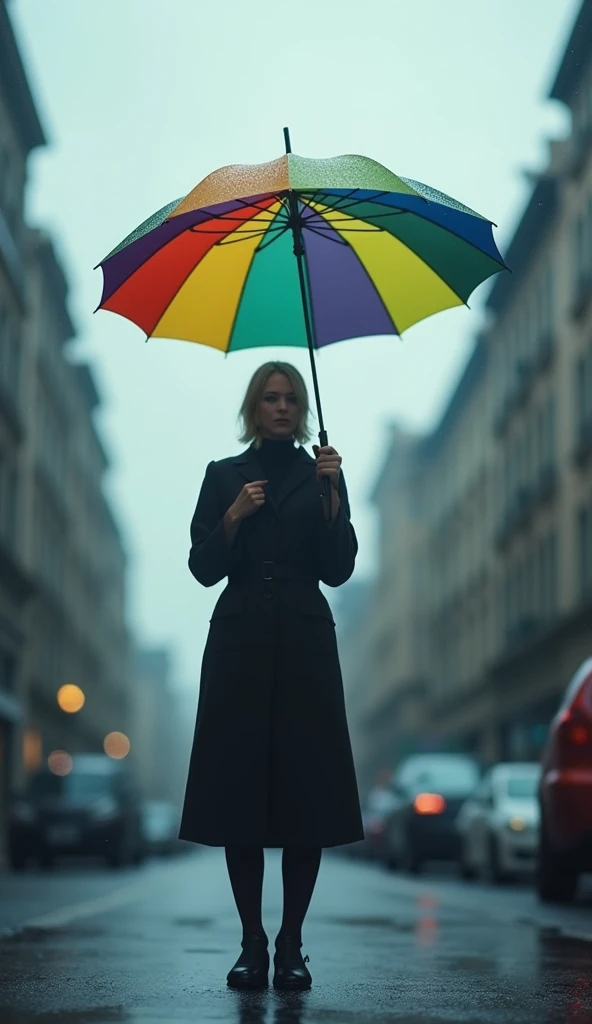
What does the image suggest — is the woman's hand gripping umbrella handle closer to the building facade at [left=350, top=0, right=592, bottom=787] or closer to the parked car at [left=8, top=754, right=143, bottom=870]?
the parked car at [left=8, top=754, right=143, bottom=870]

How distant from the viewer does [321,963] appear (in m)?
7.12

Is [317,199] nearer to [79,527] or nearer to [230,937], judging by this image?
[230,937]

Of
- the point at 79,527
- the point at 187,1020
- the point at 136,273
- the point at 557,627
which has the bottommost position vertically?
the point at 187,1020

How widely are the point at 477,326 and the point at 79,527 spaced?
1890 cm

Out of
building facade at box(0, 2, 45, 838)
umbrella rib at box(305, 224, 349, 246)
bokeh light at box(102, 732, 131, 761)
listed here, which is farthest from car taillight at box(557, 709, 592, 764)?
bokeh light at box(102, 732, 131, 761)

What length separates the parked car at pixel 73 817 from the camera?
25469 mm

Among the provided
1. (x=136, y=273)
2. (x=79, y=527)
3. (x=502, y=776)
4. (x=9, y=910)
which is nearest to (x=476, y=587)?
(x=79, y=527)

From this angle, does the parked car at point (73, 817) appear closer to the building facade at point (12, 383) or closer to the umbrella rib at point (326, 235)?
the building facade at point (12, 383)

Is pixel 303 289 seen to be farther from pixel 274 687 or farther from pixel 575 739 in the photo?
pixel 575 739

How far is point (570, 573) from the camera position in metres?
41.7

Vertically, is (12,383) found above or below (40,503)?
below

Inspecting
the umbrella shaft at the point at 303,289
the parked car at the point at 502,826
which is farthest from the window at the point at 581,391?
the umbrella shaft at the point at 303,289

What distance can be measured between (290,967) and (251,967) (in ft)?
0.47

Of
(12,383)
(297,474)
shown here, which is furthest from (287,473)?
(12,383)
